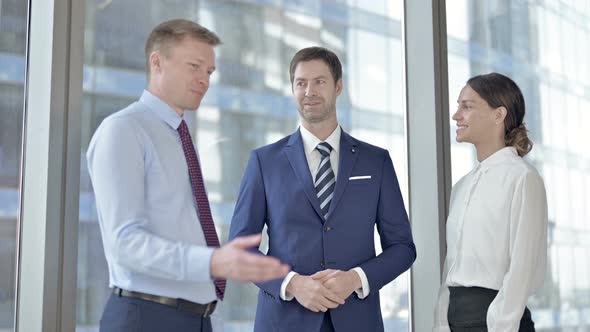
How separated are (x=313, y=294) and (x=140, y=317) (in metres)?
0.74

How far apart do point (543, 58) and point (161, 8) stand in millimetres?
2252

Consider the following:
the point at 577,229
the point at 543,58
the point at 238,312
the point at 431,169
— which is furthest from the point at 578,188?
the point at 238,312

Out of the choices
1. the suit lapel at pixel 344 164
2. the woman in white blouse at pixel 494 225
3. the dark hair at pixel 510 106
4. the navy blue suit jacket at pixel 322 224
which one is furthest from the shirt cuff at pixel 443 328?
the dark hair at pixel 510 106

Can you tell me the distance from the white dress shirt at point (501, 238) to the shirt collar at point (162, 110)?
1.14m

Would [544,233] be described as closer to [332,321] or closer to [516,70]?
[332,321]

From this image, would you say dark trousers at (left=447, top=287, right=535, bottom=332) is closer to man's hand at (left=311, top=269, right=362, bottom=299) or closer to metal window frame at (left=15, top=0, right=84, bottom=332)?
man's hand at (left=311, top=269, right=362, bottom=299)

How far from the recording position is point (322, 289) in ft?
7.80

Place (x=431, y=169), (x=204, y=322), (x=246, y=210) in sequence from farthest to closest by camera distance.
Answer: (x=431, y=169) < (x=246, y=210) < (x=204, y=322)

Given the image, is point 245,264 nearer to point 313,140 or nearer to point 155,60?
point 155,60

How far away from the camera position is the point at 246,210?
2.59 m

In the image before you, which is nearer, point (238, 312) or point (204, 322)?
point (204, 322)

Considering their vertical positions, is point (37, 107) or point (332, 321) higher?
point (37, 107)

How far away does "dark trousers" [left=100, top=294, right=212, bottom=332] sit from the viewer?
5.84ft

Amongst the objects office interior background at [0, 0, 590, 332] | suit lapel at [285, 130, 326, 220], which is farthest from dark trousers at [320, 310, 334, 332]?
office interior background at [0, 0, 590, 332]
